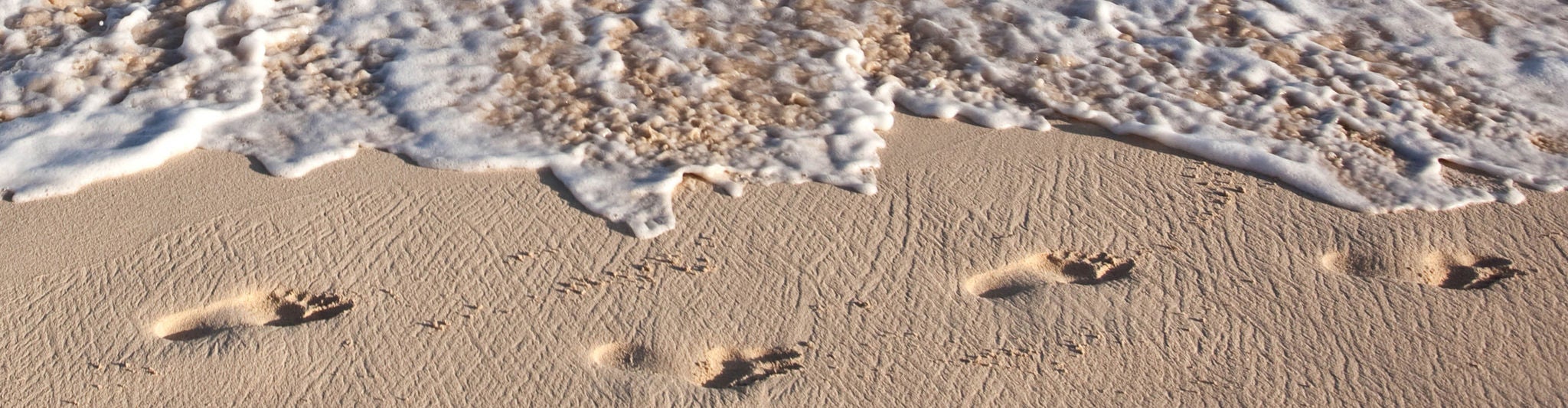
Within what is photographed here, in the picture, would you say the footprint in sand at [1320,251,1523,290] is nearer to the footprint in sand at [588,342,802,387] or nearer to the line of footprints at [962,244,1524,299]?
the line of footprints at [962,244,1524,299]

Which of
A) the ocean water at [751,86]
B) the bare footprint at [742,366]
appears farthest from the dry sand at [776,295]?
the ocean water at [751,86]

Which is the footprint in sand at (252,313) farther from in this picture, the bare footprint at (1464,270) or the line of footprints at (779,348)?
the bare footprint at (1464,270)

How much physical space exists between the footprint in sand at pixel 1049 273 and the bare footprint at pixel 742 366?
44 centimetres

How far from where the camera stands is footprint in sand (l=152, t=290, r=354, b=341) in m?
2.33

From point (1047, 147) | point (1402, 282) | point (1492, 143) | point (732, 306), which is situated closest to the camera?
point (732, 306)

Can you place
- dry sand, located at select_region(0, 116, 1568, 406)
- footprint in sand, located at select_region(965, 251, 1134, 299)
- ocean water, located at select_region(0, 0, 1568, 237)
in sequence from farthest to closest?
1. ocean water, located at select_region(0, 0, 1568, 237)
2. footprint in sand, located at select_region(965, 251, 1134, 299)
3. dry sand, located at select_region(0, 116, 1568, 406)

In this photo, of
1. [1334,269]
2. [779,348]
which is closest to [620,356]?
[779,348]

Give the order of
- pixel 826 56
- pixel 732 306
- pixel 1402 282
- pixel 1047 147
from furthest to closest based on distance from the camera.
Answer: pixel 826 56
pixel 1047 147
pixel 1402 282
pixel 732 306

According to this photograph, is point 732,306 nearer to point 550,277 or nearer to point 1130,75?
point 550,277

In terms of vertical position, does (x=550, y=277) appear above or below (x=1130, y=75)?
above

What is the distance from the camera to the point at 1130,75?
11.8ft

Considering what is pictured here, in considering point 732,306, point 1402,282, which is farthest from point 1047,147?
point 732,306

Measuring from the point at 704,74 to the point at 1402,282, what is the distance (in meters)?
1.82

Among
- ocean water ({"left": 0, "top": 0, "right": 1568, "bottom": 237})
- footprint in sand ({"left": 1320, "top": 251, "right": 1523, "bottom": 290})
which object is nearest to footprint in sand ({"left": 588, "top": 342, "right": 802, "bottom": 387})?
ocean water ({"left": 0, "top": 0, "right": 1568, "bottom": 237})
